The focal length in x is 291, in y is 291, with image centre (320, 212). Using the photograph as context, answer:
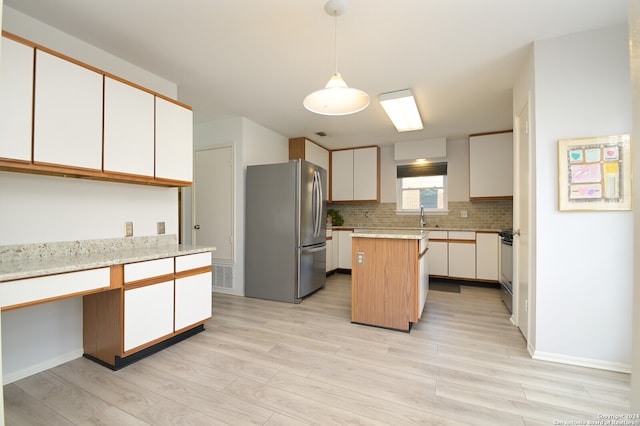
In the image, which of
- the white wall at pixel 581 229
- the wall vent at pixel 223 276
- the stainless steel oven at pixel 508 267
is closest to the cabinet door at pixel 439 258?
the stainless steel oven at pixel 508 267

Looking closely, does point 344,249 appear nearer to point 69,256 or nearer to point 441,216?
point 441,216

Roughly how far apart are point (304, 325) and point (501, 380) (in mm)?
1755

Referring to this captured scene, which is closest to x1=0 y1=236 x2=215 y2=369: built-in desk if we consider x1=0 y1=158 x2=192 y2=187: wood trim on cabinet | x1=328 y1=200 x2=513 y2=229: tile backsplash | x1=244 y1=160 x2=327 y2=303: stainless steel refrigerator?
x1=0 y1=158 x2=192 y2=187: wood trim on cabinet

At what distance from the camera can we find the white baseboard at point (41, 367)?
6.57 feet

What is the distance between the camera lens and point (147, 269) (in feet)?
7.47

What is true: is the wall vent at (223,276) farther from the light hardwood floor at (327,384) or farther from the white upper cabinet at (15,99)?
the white upper cabinet at (15,99)

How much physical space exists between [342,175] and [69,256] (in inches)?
177

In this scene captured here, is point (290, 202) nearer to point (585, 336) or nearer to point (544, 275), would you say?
point (544, 275)

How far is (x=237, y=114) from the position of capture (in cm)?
404

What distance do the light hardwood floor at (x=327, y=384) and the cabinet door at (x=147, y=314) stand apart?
0.66ft

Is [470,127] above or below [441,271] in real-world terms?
above

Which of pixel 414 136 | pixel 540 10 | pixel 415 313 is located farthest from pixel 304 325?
pixel 414 136

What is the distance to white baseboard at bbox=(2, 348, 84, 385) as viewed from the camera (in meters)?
2.00

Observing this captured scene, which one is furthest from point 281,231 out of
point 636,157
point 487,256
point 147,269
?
point 636,157
